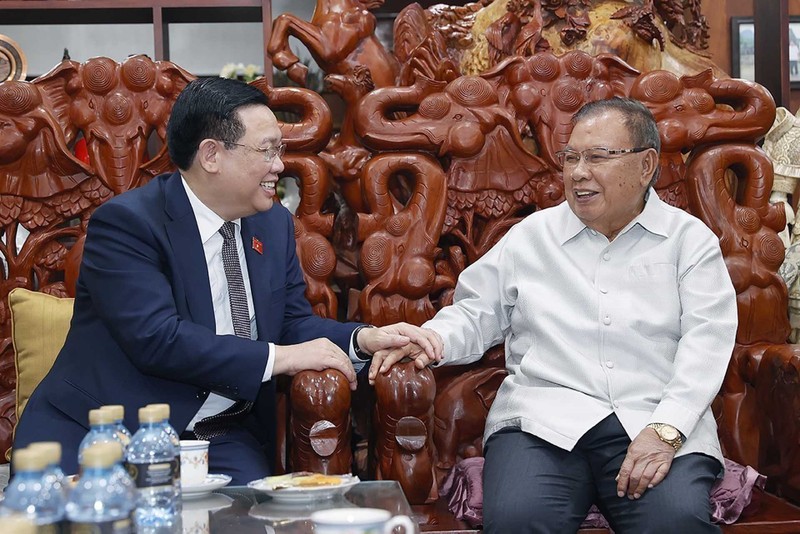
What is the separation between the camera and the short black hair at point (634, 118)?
7.72 feet

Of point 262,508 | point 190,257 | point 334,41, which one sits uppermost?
point 334,41

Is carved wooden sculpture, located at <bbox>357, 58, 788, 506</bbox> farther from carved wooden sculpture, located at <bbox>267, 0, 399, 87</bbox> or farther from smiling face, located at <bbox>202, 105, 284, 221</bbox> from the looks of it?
smiling face, located at <bbox>202, 105, 284, 221</bbox>

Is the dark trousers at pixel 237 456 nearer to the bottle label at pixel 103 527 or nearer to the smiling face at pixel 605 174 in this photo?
the bottle label at pixel 103 527

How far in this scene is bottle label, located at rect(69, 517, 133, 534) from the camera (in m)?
1.28

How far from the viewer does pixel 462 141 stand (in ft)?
9.18

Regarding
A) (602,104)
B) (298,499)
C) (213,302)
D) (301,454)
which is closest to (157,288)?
(213,302)

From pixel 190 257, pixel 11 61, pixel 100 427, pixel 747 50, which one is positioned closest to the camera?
pixel 100 427

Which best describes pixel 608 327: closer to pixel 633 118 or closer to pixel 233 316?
pixel 633 118

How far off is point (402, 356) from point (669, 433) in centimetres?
63

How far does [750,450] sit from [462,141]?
1.17 metres

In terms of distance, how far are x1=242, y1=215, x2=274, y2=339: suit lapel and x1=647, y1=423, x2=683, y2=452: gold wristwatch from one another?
0.95m

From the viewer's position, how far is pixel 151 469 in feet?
4.75

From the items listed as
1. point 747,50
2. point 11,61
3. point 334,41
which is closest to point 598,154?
point 334,41

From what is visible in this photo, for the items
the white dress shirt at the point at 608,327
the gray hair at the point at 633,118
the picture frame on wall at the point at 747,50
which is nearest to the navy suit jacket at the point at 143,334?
the white dress shirt at the point at 608,327
